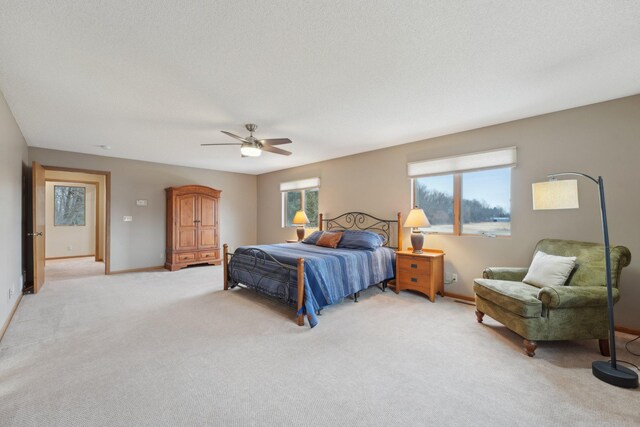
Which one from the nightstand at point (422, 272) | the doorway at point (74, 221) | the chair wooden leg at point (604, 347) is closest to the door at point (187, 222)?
the doorway at point (74, 221)

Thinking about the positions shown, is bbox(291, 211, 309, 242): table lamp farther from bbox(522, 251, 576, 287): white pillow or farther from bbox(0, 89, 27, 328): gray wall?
bbox(0, 89, 27, 328): gray wall

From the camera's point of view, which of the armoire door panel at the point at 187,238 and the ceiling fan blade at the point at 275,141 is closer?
the ceiling fan blade at the point at 275,141

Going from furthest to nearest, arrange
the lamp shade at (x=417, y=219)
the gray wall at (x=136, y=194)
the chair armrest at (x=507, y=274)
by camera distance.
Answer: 1. the gray wall at (x=136, y=194)
2. the lamp shade at (x=417, y=219)
3. the chair armrest at (x=507, y=274)

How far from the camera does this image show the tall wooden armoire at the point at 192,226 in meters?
5.99

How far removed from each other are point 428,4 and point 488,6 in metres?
0.37

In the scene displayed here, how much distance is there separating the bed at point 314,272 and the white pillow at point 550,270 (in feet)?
5.99

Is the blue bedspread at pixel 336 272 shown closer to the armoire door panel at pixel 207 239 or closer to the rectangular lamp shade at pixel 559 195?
the rectangular lamp shade at pixel 559 195

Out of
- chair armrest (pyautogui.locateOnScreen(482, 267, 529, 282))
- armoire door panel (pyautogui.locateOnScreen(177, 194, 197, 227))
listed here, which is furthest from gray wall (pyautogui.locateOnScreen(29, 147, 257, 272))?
chair armrest (pyautogui.locateOnScreen(482, 267, 529, 282))

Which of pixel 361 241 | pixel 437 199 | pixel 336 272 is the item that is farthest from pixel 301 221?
pixel 437 199

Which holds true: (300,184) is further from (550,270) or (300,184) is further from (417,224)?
(550,270)

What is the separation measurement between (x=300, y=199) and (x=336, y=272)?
3.38m

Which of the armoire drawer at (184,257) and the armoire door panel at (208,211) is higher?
the armoire door panel at (208,211)

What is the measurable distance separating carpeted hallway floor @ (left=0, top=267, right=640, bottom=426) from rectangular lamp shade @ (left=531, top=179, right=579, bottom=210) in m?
1.30

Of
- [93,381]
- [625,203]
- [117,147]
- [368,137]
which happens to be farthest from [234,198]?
[625,203]
